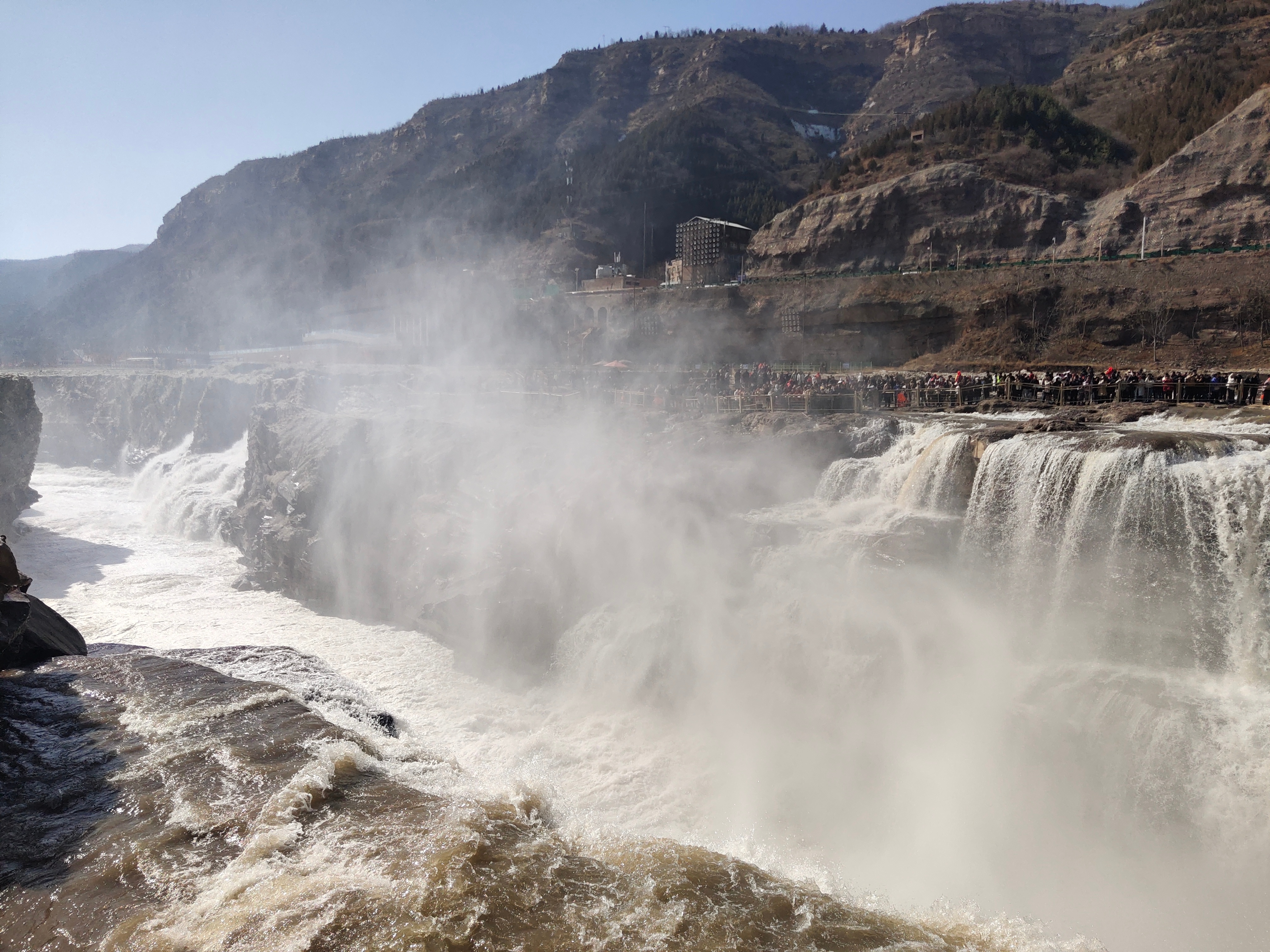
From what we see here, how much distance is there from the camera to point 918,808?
8594 mm

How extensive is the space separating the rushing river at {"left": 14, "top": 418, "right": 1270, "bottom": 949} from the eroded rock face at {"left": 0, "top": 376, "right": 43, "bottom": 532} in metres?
9.61

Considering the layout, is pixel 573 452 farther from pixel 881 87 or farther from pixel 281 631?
pixel 881 87

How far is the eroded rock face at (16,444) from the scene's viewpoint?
21062 millimetres

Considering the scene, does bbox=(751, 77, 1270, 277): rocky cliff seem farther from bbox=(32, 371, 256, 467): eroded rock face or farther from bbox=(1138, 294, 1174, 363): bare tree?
bbox=(32, 371, 256, 467): eroded rock face

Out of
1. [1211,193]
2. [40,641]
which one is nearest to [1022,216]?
[1211,193]

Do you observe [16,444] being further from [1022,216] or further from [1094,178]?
[1094,178]

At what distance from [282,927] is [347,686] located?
474cm

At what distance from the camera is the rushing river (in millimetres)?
4523

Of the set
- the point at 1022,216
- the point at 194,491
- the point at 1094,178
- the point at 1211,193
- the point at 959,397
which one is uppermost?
the point at 1094,178

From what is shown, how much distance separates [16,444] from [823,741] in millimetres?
25437

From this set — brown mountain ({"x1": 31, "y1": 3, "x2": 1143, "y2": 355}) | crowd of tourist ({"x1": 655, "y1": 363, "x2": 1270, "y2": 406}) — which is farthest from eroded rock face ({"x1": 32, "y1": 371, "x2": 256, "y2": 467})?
brown mountain ({"x1": 31, "y1": 3, "x2": 1143, "y2": 355})

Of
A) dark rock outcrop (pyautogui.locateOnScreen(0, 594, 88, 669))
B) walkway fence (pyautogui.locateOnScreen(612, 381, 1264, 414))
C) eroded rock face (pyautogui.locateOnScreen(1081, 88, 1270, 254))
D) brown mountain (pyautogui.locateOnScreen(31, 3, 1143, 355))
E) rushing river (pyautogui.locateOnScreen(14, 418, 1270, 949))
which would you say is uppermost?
brown mountain (pyautogui.locateOnScreen(31, 3, 1143, 355))

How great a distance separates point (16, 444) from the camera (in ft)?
71.3

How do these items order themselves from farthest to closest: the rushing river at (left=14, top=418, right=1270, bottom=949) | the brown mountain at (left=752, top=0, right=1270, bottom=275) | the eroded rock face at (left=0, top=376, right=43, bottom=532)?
the brown mountain at (left=752, top=0, right=1270, bottom=275)
the eroded rock face at (left=0, top=376, right=43, bottom=532)
the rushing river at (left=14, top=418, right=1270, bottom=949)
